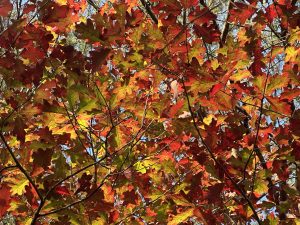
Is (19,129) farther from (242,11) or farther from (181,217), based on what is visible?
(242,11)

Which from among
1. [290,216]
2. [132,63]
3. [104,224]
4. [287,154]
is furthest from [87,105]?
[290,216]

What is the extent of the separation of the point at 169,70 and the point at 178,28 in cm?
21

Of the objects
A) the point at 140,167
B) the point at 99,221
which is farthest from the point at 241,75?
the point at 99,221

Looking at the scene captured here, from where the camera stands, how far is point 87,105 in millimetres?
1620

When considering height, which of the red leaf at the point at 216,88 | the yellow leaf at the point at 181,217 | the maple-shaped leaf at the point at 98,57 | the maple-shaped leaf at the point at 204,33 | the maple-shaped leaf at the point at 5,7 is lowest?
the yellow leaf at the point at 181,217

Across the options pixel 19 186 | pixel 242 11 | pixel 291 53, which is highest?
pixel 242 11

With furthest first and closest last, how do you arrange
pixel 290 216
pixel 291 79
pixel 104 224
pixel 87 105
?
pixel 290 216 < pixel 104 224 < pixel 291 79 < pixel 87 105

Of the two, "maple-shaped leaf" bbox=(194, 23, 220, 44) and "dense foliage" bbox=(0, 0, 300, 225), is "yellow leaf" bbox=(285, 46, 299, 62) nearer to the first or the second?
"dense foliage" bbox=(0, 0, 300, 225)

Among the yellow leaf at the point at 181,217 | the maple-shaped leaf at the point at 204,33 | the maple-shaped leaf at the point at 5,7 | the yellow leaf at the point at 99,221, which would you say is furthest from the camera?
the yellow leaf at the point at 99,221

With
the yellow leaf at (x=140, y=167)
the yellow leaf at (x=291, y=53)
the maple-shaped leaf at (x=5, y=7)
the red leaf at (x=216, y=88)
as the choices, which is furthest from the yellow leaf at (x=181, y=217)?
the maple-shaped leaf at (x=5, y=7)

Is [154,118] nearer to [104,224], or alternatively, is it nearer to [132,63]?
[132,63]

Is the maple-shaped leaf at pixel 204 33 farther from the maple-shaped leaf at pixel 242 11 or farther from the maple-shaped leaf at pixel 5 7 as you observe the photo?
the maple-shaped leaf at pixel 5 7

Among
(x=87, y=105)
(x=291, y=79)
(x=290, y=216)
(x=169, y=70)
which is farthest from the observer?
(x=290, y=216)

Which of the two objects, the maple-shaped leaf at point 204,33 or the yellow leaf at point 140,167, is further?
the yellow leaf at point 140,167
